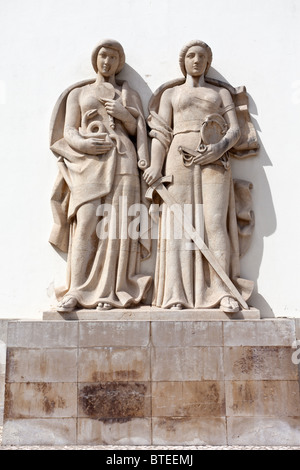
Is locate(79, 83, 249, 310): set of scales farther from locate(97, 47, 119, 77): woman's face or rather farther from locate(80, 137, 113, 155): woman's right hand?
locate(97, 47, 119, 77): woman's face

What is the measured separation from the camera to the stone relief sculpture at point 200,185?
20.5ft

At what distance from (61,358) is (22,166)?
2.67m

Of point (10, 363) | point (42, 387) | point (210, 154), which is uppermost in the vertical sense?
point (210, 154)

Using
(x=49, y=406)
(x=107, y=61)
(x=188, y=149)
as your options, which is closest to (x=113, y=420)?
(x=49, y=406)

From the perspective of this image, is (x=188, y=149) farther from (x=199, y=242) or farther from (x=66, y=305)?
(x=66, y=305)

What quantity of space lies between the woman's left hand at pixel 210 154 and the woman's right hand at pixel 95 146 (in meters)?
1.13

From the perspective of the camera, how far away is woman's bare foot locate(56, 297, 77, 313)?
601cm

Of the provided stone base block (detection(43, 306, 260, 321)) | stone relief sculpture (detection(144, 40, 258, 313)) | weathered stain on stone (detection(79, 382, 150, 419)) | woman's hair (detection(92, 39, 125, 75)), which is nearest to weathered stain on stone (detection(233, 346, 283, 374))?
stone base block (detection(43, 306, 260, 321))

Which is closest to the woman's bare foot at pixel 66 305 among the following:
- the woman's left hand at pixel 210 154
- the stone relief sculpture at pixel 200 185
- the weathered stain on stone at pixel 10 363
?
the weathered stain on stone at pixel 10 363

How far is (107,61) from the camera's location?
22.4 ft

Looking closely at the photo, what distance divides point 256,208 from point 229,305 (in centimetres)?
143

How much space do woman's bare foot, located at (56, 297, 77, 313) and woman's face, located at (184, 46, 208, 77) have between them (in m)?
3.33
